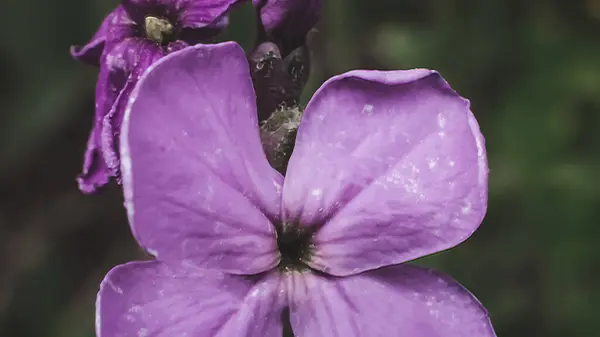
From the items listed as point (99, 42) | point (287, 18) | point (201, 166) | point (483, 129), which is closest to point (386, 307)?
point (201, 166)

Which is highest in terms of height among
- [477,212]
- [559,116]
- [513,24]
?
[477,212]

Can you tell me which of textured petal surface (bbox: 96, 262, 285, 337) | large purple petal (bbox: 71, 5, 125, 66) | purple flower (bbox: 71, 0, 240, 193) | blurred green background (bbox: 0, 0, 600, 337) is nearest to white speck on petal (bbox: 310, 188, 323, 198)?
textured petal surface (bbox: 96, 262, 285, 337)

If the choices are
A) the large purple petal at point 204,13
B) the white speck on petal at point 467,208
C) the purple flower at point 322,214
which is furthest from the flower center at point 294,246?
the large purple petal at point 204,13

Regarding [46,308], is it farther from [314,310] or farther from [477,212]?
[477,212]

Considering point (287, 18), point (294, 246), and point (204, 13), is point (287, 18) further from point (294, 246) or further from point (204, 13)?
point (294, 246)

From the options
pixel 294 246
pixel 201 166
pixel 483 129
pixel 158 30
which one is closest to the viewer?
pixel 201 166

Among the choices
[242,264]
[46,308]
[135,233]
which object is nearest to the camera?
[135,233]

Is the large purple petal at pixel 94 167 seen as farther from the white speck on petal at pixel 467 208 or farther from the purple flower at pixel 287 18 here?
the white speck on petal at pixel 467 208

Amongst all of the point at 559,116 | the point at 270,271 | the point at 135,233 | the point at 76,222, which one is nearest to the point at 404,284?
the point at 270,271
